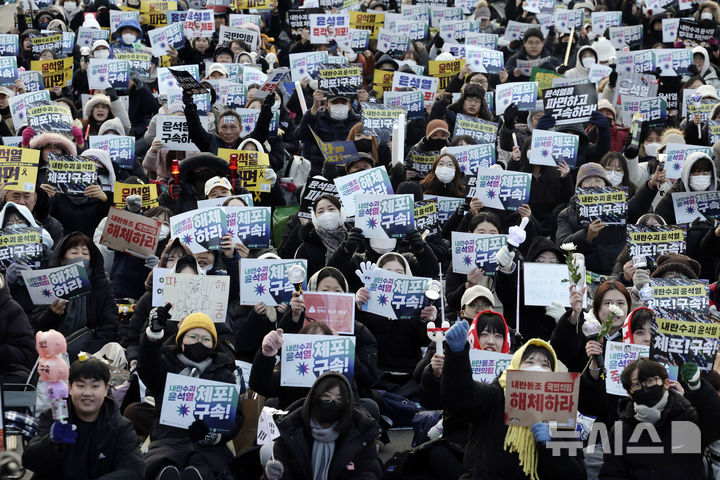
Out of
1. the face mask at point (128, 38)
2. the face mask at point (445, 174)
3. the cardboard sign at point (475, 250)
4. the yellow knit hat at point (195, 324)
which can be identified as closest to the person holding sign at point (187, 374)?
the yellow knit hat at point (195, 324)

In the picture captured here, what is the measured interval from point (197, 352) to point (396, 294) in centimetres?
191

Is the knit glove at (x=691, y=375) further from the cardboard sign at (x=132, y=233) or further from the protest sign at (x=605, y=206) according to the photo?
the cardboard sign at (x=132, y=233)

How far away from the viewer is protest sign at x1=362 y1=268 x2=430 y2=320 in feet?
30.1

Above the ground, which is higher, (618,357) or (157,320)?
(157,320)

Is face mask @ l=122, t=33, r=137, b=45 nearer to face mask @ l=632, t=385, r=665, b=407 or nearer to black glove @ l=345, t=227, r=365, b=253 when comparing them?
black glove @ l=345, t=227, r=365, b=253

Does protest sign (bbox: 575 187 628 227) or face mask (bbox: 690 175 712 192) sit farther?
face mask (bbox: 690 175 712 192)

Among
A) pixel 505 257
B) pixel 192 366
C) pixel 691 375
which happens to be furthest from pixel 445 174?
pixel 691 375

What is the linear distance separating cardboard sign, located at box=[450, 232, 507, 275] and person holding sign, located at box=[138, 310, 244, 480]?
9.31 feet

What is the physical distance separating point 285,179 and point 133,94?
3316 millimetres

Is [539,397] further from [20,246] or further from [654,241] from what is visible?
[20,246]

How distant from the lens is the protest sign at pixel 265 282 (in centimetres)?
920

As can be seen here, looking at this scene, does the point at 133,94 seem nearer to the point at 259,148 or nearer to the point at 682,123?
the point at 259,148

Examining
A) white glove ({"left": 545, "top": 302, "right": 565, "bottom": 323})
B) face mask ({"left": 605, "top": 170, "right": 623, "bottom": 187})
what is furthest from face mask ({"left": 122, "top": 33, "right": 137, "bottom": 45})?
white glove ({"left": 545, "top": 302, "right": 565, "bottom": 323})

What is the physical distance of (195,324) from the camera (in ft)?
26.2
